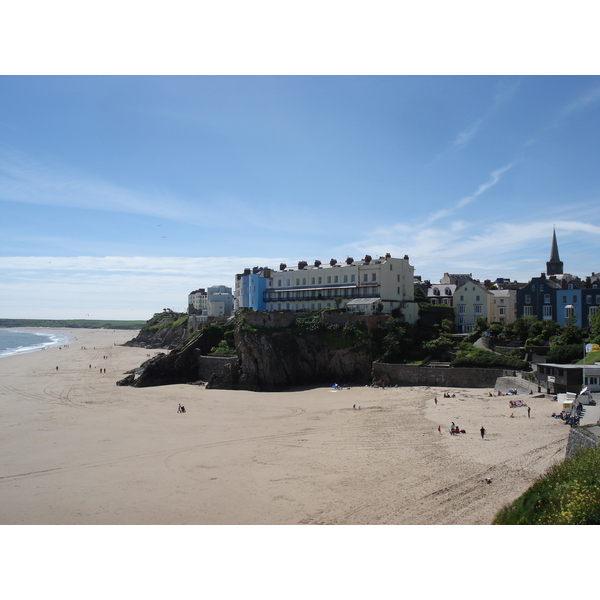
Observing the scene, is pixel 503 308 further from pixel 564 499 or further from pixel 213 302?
pixel 213 302

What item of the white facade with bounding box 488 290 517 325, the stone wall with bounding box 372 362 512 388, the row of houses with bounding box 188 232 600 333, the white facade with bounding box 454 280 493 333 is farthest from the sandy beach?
the white facade with bounding box 488 290 517 325

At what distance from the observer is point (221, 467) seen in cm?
2105

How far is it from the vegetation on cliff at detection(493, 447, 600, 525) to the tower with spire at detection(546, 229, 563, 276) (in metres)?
61.4

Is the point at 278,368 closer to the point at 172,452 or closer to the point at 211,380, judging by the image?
the point at 211,380

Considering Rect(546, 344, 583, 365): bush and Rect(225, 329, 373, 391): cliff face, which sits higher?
Rect(546, 344, 583, 365): bush

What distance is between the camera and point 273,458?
22.2 meters

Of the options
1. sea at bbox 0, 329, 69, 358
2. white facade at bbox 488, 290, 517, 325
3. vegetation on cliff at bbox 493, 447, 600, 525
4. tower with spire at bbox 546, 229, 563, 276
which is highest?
tower with spire at bbox 546, 229, 563, 276

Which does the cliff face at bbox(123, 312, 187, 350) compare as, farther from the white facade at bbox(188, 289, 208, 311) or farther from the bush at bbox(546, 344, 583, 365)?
the bush at bbox(546, 344, 583, 365)

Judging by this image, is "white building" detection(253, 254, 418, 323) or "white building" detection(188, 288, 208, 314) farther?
"white building" detection(188, 288, 208, 314)

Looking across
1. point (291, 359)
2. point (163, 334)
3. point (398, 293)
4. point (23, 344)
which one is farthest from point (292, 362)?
point (23, 344)

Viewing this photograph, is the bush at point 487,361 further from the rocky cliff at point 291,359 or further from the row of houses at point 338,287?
the row of houses at point 338,287

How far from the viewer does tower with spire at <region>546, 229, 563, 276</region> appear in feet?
220

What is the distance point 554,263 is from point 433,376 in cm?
4087

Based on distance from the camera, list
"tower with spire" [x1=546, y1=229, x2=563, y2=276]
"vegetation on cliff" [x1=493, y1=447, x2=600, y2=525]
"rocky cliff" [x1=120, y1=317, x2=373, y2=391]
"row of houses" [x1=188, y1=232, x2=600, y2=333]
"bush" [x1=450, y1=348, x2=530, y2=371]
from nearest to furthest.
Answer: "vegetation on cliff" [x1=493, y1=447, x2=600, y2=525]
"bush" [x1=450, y1=348, x2=530, y2=371]
"rocky cliff" [x1=120, y1=317, x2=373, y2=391]
"row of houses" [x1=188, y1=232, x2=600, y2=333]
"tower with spire" [x1=546, y1=229, x2=563, y2=276]
